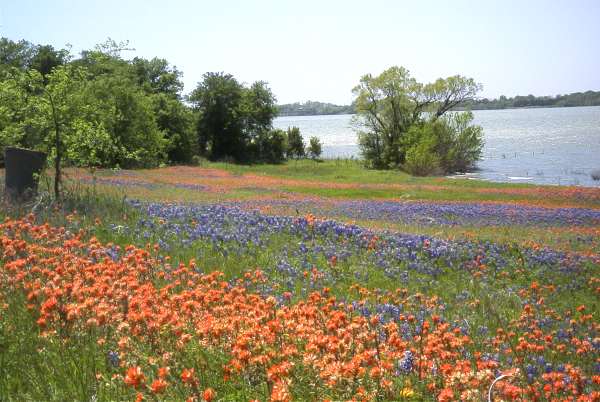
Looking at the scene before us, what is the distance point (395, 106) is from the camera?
7962 centimetres

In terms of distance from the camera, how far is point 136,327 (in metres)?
4.40

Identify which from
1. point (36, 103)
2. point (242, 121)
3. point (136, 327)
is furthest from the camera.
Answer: point (242, 121)

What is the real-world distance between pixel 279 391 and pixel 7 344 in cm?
281

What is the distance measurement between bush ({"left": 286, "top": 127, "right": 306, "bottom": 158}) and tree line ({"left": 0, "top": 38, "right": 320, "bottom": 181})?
2.14ft

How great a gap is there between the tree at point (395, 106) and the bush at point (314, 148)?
7.21m

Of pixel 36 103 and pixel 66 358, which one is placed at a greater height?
pixel 36 103

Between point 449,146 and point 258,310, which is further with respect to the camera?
point 449,146

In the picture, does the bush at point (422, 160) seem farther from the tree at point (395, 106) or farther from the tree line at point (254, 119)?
the tree at point (395, 106)

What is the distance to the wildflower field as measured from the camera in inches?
159

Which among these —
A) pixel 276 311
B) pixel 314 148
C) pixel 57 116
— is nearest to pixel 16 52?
pixel 314 148

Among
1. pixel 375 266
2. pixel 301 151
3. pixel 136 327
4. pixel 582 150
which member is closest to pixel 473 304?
pixel 375 266

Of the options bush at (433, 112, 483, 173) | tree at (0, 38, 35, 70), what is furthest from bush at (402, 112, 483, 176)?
tree at (0, 38, 35, 70)

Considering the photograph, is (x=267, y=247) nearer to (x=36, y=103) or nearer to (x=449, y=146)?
(x=36, y=103)

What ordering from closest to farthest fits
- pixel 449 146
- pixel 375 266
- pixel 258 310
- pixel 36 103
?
pixel 258 310
pixel 375 266
pixel 36 103
pixel 449 146
